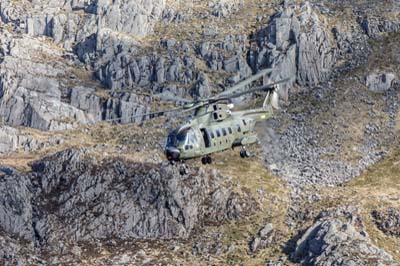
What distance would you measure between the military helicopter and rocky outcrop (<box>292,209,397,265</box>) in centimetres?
3046

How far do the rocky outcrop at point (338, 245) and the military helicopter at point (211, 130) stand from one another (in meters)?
30.5

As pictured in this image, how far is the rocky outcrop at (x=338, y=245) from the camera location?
9850 centimetres

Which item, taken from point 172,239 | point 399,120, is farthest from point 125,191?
point 399,120

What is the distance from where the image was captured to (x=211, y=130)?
234 feet

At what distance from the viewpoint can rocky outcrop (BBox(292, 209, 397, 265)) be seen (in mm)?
98500

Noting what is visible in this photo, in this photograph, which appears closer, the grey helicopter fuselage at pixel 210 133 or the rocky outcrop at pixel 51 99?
the grey helicopter fuselage at pixel 210 133

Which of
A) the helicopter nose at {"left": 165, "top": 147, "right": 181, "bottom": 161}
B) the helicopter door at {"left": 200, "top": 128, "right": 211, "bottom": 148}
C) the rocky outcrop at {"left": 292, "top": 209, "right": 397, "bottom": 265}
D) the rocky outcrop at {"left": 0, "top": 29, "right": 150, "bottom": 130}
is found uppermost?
the rocky outcrop at {"left": 0, "top": 29, "right": 150, "bottom": 130}

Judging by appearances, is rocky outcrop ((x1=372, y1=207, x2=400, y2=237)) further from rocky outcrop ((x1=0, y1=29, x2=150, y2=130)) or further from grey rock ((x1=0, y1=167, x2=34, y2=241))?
grey rock ((x1=0, y1=167, x2=34, y2=241))

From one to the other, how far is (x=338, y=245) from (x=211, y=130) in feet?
124

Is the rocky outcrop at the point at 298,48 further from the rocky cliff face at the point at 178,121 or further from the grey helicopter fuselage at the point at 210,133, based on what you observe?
the grey helicopter fuselage at the point at 210,133

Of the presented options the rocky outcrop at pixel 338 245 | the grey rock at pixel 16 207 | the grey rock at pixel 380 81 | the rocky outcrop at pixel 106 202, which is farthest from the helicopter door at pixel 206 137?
the grey rock at pixel 380 81

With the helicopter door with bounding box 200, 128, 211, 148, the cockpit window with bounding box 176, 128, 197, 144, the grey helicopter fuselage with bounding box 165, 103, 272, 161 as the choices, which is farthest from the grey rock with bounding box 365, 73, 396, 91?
the cockpit window with bounding box 176, 128, 197, 144

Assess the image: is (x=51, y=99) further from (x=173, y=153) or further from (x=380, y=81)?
(x=173, y=153)

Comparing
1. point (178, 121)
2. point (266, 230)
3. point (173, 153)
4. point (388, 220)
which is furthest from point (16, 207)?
point (388, 220)
